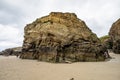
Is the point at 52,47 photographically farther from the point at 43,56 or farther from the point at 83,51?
the point at 83,51

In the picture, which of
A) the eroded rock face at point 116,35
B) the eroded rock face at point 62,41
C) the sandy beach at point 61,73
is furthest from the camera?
the eroded rock face at point 116,35

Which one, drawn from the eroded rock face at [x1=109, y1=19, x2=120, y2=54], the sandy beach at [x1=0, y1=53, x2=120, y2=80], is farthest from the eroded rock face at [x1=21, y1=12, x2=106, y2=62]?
the eroded rock face at [x1=109, y1=19, x2=120, y2=54]

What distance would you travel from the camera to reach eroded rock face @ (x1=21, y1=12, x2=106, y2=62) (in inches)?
1115

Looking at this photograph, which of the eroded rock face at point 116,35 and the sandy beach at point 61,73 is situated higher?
the eroded rock face at point 116,35

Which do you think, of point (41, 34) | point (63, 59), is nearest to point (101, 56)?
point (63, 59)

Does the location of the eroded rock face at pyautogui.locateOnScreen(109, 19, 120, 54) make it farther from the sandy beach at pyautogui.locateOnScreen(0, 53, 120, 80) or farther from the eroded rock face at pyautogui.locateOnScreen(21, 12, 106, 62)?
the sandy beach at pyautogui.locateOnScreen(0, 53, 120, 80)

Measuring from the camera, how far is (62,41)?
29.0m

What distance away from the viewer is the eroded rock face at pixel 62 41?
2831 cm

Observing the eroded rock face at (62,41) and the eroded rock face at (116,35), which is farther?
the eroded rock face at (116,35)

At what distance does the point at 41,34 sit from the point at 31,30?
14.8ft

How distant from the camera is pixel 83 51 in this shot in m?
28.4

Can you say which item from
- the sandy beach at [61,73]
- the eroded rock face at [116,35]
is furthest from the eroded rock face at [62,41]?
the eroded rock face at [116,35]

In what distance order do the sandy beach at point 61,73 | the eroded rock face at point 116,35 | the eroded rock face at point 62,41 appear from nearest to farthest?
1. the sandy beach at point 61,73
2. the eroded rock face at point 62,41
3. the eroded rock face at point 116,35

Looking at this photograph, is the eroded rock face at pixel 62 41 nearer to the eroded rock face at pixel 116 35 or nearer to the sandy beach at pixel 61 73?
the sandy beach at pixel 61 73
